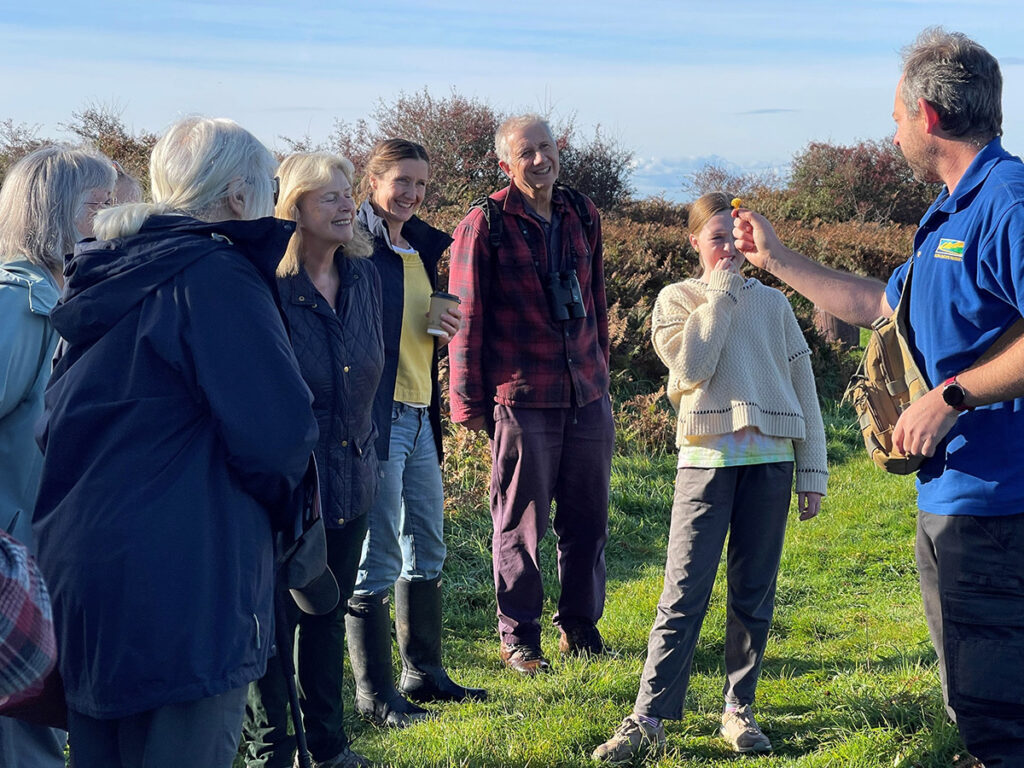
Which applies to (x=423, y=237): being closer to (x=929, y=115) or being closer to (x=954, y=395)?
(x=929, y=115)

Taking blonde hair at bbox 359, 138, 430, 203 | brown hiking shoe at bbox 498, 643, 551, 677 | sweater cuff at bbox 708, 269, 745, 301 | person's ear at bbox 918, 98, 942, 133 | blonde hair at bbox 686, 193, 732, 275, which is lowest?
brown hiking shoe at bbox 498, 643, 551, 677

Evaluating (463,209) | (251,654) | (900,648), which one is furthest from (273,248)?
(463,209)

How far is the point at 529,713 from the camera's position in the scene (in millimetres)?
4266

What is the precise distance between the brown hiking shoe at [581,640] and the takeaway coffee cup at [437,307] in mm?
1670

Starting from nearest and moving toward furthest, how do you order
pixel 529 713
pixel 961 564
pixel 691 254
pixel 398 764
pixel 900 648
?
1. pixel 961 564
2. pixel 398 764
3. pixel 529 713
4. pixel 900 648
5. pixel 691 254

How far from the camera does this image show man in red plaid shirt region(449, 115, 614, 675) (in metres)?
5.12

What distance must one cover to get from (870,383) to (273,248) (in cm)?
186

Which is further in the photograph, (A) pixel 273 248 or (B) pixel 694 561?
(B) pixel 694 561

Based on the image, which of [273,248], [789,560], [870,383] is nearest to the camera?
[273,248]

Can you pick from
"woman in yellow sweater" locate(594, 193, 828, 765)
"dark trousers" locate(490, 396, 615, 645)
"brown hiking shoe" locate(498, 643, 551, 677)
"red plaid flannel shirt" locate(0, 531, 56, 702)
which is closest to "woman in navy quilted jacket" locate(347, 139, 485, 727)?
"brown hiking shoe" locate(498, 643, 551, 677)

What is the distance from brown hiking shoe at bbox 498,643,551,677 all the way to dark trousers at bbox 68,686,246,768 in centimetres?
260

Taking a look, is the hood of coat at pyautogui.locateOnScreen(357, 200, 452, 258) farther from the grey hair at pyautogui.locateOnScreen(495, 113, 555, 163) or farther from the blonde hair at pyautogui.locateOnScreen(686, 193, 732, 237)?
the blonde hair at pyautogui.locateOnScreen(686, 193, 732, 237)

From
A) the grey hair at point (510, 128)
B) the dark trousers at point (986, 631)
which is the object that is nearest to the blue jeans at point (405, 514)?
the grey hair at point (510, 128)

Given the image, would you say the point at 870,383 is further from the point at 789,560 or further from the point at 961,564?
the point at 789,560
